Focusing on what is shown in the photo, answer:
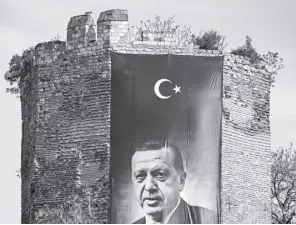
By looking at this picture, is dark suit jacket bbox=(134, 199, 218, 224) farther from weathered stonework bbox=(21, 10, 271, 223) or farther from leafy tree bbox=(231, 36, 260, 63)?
leafy tree bbox=(231, 36, 260, 63)

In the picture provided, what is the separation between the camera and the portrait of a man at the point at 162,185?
79.0 feet

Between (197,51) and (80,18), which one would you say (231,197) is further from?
(80,18)

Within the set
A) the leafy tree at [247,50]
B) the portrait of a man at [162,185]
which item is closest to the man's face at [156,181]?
the portrait of a man at [162,185]

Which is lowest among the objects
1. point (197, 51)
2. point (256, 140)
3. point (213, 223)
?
point (213, 223)

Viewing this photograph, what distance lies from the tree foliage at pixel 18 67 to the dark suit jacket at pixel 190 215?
4.64 m

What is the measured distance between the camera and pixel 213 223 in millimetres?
Result: 24359

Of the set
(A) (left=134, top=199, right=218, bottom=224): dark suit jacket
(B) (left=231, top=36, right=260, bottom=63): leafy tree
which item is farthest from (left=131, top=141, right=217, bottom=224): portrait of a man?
(B) (left=231, top=36, right=260, bottom=63): leafy tree

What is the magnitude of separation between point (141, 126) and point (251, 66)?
284cm

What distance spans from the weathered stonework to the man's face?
607 mm

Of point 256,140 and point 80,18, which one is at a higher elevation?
point 80,18

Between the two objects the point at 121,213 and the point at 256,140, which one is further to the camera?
the point at 256,140

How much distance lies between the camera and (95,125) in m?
24.7

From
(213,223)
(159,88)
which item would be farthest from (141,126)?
(213,223)

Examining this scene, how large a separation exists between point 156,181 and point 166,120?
1176 mm
